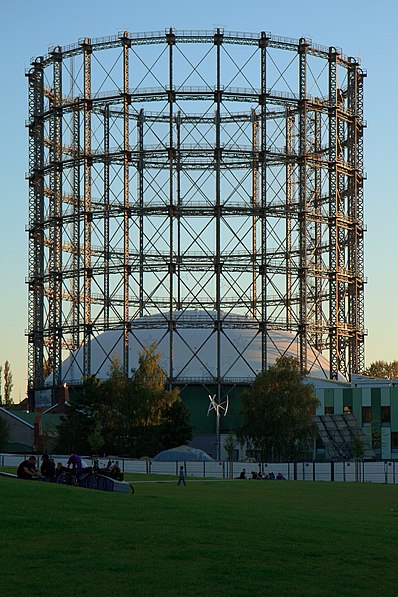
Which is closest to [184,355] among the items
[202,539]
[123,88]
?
[123,88]

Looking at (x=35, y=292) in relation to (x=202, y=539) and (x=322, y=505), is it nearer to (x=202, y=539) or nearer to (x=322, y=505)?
(x=322, y=505)

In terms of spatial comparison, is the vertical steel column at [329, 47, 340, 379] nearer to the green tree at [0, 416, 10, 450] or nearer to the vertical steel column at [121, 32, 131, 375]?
the vertical steel column at [121, 32, 131, 375]

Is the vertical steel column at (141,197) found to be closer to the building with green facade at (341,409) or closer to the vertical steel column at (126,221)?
the vertical steel column at (126,221)

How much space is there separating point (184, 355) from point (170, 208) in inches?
393

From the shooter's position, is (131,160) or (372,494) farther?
(131,160)

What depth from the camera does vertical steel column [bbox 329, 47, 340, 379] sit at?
7955 centimetres

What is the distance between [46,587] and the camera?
12.9m

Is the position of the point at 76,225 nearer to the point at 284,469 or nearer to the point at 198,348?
the point at 198,348

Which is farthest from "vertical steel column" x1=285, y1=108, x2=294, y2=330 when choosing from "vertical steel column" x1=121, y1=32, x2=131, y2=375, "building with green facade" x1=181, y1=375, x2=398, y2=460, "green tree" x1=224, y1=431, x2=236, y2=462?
"vertical steel column" x1=121, y1=32, x2=131, y2=375

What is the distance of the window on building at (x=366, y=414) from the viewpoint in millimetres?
72062

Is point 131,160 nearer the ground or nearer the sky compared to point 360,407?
nearer the sky

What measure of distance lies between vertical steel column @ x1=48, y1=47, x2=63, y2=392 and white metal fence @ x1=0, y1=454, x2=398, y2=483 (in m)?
24.2

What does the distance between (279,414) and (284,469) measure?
1351 centimetres

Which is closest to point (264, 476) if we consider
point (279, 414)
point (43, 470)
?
point (279, 414)
